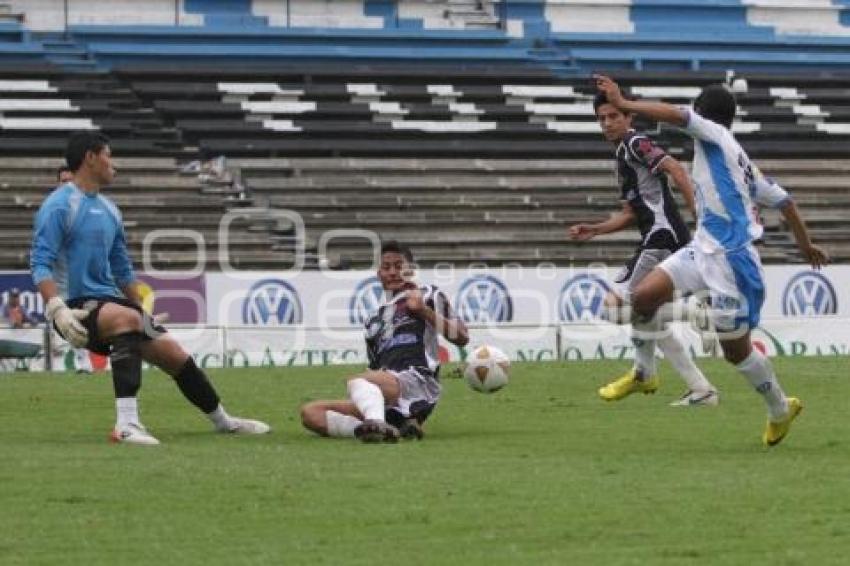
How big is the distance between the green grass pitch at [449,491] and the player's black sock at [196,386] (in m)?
0.22

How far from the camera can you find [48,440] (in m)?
12.7

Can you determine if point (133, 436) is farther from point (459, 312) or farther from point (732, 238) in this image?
point (459, 312)

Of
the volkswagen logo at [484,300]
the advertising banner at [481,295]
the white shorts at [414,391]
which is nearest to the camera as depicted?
the white shorts at [414,391]

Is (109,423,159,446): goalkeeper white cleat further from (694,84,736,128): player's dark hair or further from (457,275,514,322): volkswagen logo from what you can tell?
(457,275,514,322): volkswagen logo

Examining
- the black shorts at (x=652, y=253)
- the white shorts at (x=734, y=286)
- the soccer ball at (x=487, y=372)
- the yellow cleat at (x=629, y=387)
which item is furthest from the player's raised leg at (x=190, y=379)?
the black shorts at (x=652, y=253)

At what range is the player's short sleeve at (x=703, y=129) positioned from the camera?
11.6 metres

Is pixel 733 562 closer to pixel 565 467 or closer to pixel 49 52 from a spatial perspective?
pixel 565 467

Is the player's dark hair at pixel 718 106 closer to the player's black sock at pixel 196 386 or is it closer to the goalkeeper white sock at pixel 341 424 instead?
the goalkeeper white sock at pixel 341 424

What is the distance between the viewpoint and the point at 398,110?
38938 millimetres

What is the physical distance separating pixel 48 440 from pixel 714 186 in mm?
4452

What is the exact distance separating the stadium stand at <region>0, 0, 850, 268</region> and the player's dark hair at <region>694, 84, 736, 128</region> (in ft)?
69.2

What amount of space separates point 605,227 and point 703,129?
3.43 meters

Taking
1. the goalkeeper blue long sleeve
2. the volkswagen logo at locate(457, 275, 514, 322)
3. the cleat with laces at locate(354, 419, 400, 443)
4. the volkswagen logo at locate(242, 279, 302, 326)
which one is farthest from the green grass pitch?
the volkswagen logo at locate(457, 275, 514, 322)

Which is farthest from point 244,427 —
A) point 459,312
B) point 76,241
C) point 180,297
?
point 459,312
